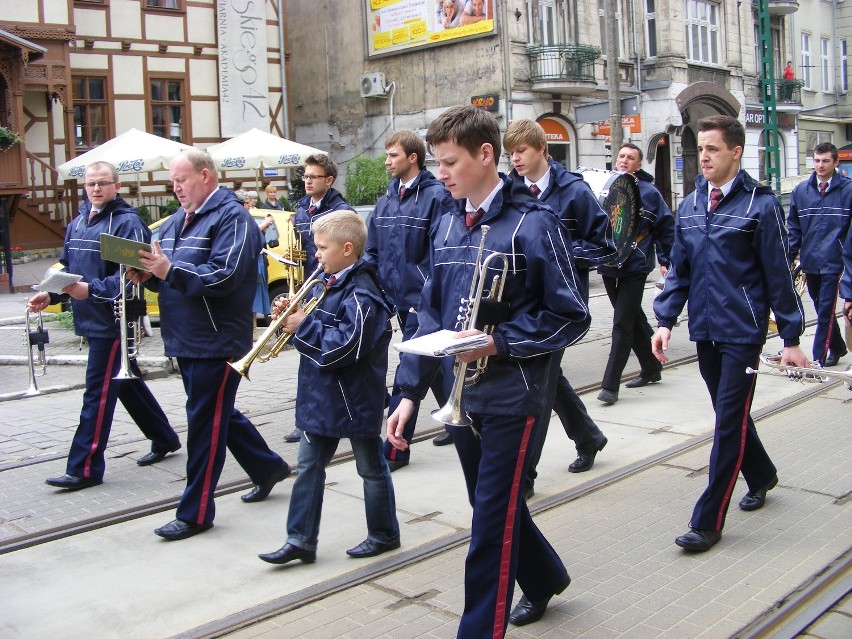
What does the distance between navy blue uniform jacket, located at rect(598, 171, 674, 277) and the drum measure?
0.11m

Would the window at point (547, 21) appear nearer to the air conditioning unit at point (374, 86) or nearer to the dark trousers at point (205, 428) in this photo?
the air conditioning unit at point (374, 86)

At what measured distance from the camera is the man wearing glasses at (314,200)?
7.30m

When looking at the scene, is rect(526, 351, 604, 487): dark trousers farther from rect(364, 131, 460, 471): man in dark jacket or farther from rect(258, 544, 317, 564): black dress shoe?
rect(258, 544, 317, 564): black dress shoe

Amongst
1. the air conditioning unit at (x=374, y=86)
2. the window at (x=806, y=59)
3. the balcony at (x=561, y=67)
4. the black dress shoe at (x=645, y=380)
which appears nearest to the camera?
the black dress shoe at (x=645, y=380)

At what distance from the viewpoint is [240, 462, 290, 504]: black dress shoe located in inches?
235

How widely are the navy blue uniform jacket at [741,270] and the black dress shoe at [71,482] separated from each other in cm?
382

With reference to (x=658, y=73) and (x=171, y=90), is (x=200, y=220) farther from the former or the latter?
(x=658, y=73)

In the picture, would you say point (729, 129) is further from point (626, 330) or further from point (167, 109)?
point (167, 109)

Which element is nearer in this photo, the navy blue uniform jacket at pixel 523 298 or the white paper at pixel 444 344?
the white paper at pixel 444 344

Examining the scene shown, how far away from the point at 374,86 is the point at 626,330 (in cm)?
2190

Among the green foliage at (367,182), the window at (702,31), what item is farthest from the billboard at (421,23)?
the window at (702,31)

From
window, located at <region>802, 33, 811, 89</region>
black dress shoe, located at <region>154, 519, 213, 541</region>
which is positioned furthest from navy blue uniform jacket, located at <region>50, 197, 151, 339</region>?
window, located at <region>802, 33, 811, 89</region>

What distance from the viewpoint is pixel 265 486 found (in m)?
5.98

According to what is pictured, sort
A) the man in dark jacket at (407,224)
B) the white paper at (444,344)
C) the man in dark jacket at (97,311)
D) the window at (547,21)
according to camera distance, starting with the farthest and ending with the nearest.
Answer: the window at (547,21)
the man in dark jacket at (407,224)
the man in dark jacket at (97,311)
the white paper at (444,344)
